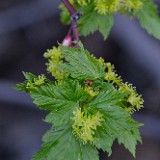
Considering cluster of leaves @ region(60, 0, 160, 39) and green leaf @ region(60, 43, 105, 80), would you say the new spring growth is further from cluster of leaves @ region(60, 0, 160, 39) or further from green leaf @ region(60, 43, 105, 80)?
green leaf @ region(60, 43, 105, 80)

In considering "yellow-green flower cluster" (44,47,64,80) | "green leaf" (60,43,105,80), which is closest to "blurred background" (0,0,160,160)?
"yellow-green flower cluster" (44,47,64,80)

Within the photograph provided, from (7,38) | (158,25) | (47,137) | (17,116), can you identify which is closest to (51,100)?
(47,137)

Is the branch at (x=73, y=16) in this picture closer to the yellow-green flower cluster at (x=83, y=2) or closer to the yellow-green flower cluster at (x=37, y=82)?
the yellow-green flower cluster at (x=83, y=2)

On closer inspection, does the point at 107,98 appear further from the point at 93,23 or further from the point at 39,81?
the point at 93,23

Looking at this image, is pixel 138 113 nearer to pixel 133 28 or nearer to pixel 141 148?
pixel 141 148

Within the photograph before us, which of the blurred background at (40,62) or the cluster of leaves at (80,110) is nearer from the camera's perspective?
the cluster of leaves at (80,110)

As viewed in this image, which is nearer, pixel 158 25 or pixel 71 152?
pixel 71 152

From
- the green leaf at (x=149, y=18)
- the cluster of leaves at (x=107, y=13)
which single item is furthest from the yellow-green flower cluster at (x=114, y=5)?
the green leaf at (x=149, y=18)
